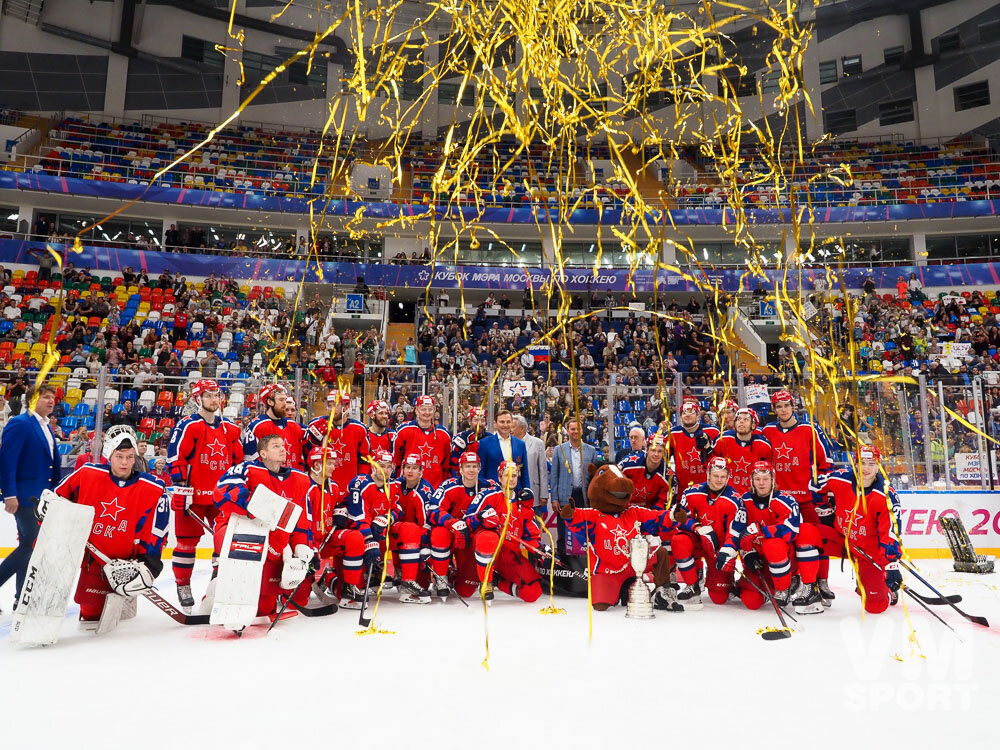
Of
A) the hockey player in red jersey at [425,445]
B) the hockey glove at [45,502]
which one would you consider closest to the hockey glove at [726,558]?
the hockey player in red jersey at [425,445]

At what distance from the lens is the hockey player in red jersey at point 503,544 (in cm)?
573

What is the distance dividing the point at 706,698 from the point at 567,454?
3.85 meters

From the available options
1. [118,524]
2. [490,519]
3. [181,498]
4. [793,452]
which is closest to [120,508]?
[118,524]

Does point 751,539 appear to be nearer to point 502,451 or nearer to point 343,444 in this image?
point 502,451

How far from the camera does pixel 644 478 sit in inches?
253

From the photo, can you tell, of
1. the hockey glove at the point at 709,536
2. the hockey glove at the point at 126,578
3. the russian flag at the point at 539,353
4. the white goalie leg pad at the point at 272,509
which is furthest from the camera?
the russian flag at the point at 539,353

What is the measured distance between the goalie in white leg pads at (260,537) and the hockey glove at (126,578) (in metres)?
0.54

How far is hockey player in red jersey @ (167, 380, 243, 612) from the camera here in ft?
18.9

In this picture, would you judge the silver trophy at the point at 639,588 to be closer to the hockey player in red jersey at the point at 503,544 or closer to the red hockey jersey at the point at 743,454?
the hockey player in red jersey at the point at 503,544

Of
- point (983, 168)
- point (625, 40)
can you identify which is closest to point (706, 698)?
point (625, 40)

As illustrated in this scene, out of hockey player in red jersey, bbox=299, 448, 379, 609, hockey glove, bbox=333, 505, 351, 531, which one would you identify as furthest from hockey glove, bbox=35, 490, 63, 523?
hockey glove, bbox=333, 505, 351, 531

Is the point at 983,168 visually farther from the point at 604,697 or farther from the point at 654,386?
the point at 604,697

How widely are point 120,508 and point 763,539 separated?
4763 mm

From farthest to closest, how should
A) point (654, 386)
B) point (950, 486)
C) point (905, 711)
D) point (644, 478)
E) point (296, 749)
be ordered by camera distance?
point (654, 386), point (950, 486), point (644, 478), point (905, 711), point (296, 749)
